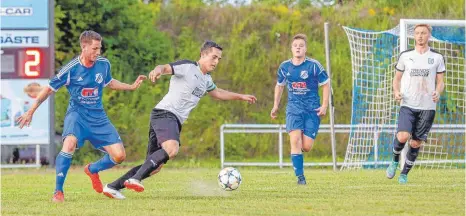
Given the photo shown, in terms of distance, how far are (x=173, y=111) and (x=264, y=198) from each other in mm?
1295

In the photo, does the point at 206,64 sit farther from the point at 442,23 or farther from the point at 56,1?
the point at 56,1

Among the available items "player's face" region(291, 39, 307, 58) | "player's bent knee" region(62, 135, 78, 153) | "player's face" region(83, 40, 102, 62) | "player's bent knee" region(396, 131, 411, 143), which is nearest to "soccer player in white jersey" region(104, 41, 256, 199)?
"player's bent knee" region(62, 135, 78, 153)

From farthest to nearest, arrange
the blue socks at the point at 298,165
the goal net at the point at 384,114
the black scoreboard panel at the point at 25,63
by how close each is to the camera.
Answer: the goal net at the point at 384,114
the black scoreboard panel at the point at 25,63
the blue socks at the point at 298,165

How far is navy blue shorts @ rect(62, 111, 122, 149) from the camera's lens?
11266 mm

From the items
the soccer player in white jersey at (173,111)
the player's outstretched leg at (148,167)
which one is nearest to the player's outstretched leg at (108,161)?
the soccer player in white jersey at (173,111)

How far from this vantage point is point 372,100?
21.1m

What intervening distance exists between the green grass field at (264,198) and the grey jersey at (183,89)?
90 cm

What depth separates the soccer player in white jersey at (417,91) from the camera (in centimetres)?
1337

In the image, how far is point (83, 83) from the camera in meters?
11.3

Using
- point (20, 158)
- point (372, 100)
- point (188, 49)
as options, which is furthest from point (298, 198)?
point (188, 49)

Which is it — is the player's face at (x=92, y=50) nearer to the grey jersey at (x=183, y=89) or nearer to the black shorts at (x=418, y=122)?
the grey jersey at (x=183, y=89)

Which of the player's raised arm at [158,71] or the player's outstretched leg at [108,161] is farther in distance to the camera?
the player's outstretched leg at [108,161]

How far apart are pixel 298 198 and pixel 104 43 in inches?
586

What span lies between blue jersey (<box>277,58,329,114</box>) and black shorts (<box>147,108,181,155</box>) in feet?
8.87
